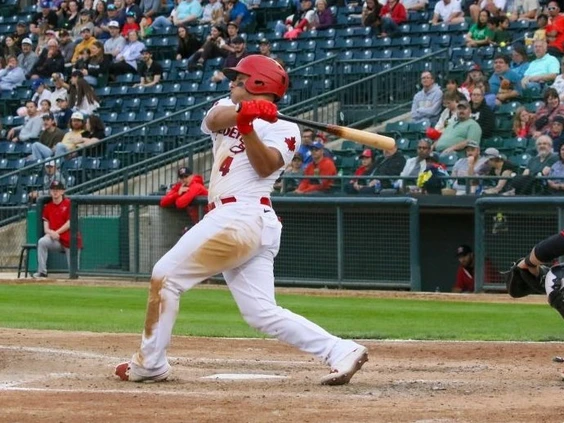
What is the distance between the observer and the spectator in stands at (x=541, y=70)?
17.5 meters

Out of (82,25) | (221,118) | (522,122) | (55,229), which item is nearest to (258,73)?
(221,118)

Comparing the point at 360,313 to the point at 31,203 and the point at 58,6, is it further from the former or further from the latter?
the point at 58,6

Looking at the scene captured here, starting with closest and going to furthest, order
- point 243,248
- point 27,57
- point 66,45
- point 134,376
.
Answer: point 243,248
point 134,376
point 66,45
point 27,57

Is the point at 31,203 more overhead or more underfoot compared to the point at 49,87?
more underfoot

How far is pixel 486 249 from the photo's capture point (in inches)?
592

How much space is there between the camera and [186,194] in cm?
1688

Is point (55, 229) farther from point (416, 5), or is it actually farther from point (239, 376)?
point (239, 376)

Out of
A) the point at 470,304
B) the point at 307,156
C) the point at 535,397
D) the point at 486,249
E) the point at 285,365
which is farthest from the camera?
the point at 307,156

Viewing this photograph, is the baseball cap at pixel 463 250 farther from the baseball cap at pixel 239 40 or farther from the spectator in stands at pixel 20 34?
the spectator in stands at pixel 20 34

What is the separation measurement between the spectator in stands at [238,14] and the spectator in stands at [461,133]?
7194 millimetres

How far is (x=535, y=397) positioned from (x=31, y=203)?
1465 centimetres

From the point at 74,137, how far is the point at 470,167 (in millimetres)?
8102

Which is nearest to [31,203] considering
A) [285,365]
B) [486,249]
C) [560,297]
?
[486,249]

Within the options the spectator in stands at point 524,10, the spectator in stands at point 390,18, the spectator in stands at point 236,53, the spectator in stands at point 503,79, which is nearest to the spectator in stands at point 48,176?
the spectator in stands at point 236,53
